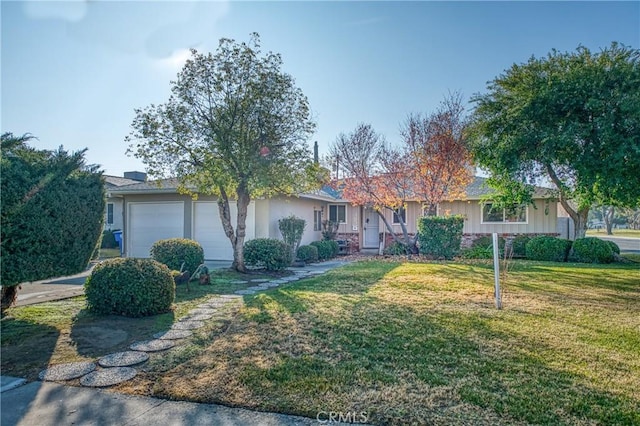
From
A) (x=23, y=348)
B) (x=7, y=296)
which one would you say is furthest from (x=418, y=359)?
(x=7, y=296)

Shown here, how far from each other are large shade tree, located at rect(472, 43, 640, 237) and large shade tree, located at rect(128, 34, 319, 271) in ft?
16.0

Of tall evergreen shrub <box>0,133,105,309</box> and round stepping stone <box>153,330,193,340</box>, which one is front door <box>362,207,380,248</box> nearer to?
tall evergreen shrub <box>0,133,105,309</box>

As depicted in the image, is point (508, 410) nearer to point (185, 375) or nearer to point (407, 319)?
point (407, 319)

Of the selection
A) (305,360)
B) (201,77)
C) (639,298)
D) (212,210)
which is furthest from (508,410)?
(212,210)

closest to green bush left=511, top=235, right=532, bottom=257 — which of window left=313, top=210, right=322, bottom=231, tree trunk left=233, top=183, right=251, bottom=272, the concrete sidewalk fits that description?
window left=313, top=210, right=322, bottom=231

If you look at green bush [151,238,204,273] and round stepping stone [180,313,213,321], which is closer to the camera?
round stepping stone [180,313,213,321]

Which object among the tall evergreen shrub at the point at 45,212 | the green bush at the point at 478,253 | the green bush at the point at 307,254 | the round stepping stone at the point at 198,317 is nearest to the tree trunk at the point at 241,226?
the green bush at the point at 307,254

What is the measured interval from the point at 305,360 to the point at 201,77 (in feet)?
25.9

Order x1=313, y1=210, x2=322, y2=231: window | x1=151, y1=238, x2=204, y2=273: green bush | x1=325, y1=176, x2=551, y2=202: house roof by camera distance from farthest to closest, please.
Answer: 1. x1=313, y1=210, x2=322, y2=231: window
2. x1=325, y1=176, x2=551, y2=202: house roof
3. x1=151, y1=238, x2=204, y2=273: green bush

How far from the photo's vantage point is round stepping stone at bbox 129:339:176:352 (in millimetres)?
4555

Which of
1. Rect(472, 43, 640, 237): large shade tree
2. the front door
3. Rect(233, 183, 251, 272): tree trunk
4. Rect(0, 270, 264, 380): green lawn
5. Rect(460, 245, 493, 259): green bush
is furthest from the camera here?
the front door

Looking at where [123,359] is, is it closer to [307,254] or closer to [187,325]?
[187,325]

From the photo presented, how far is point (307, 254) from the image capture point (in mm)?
14570

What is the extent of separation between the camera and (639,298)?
7020 mm
